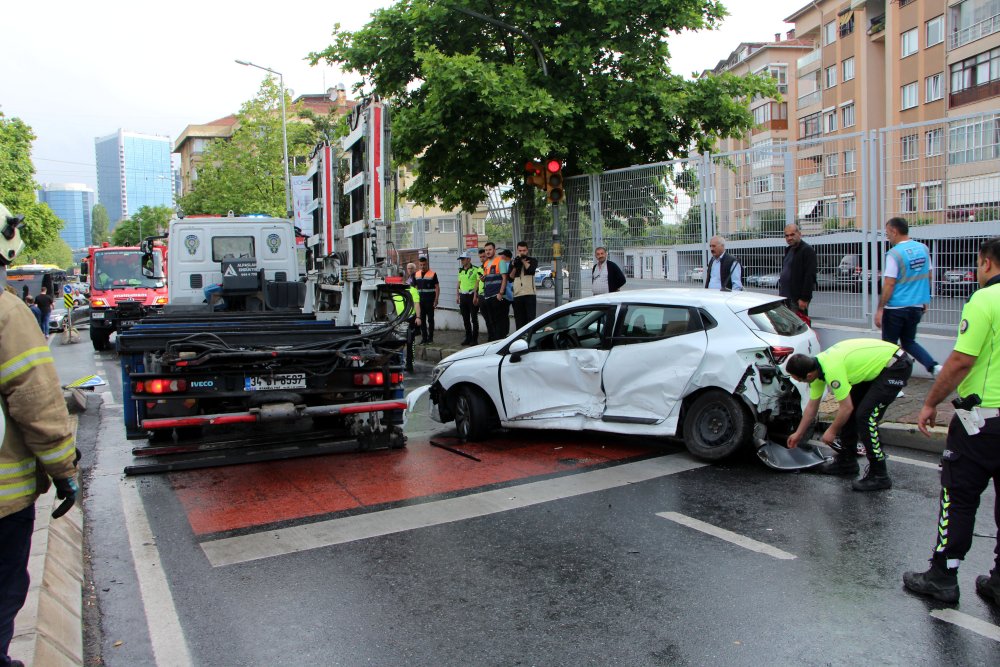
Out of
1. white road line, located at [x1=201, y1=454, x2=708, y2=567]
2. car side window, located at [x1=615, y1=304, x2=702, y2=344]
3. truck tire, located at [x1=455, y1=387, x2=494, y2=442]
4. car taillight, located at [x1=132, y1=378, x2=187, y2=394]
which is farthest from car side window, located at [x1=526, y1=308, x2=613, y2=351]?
car taillight, located at [x1=132, y1=378, x2=187, y2=394]

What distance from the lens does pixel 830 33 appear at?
153 ft

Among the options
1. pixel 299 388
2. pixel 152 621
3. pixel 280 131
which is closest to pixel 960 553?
pixel 152 621

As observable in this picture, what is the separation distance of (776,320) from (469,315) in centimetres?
942

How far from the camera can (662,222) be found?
1238cm

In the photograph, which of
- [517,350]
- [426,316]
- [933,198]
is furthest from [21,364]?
[426,316]

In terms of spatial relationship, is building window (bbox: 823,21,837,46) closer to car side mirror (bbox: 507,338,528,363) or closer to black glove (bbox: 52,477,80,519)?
car side mirror (bbox: 507,338,528,363)

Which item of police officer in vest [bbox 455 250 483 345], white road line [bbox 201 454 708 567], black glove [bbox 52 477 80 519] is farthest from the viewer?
police officer in vest [bbox 455 250 483 345]

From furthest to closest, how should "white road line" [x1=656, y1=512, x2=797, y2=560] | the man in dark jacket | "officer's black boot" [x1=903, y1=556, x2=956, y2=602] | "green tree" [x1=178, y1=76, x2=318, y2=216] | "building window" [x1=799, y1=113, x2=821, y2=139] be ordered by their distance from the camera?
"building window" [x1=799, y1=113, x2=821, y2=139], "green tree" [x1=178, y1=76, x2=318, y2=216], the man in dark jacket, "white road line" [x1=656, y1=512, x2=797, y2=560], "officer's black boot" [x1=903, y1=556, x2=956, y2=602]

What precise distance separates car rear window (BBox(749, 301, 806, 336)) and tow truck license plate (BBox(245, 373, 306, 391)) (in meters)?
3.77

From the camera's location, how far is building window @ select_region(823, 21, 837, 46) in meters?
46.1

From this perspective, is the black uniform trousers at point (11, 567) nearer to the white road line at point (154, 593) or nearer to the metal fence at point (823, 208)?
the white road line at point (154, 593)

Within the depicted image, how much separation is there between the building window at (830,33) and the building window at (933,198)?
42183 mm

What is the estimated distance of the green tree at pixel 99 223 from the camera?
17443 centimetres

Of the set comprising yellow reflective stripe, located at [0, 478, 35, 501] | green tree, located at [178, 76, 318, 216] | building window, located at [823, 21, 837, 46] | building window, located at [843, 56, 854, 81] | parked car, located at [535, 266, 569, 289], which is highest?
building window, located at [823, 21, 837, 46]
